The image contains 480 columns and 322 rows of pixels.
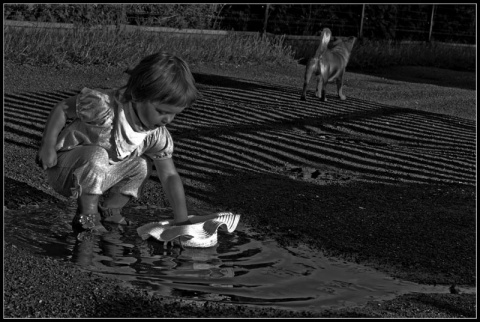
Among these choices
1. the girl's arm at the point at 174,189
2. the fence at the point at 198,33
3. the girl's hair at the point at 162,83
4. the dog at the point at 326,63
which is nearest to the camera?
the girl's hair at the point at 162,83

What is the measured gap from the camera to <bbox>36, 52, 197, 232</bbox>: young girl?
460cm

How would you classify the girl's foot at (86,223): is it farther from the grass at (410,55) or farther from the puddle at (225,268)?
the grass at (410,55)

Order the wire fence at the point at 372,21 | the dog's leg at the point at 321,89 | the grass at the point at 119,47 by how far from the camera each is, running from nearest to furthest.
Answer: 1. the dog's leg at the point at 321,89
2. the grass at the point at 119,47
3. the wire fence at the point at 372,21

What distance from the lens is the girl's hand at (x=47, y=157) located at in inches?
187

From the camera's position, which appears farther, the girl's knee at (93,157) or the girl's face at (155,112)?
the girl's knee at (93,157)

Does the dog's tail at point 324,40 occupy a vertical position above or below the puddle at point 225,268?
above

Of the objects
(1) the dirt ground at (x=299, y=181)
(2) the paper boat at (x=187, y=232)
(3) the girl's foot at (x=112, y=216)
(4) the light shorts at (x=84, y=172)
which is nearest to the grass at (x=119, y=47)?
(1) the dirt ground at (x=299, y=181)

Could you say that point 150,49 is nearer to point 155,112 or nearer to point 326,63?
point 326,63

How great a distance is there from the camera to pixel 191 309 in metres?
3.66

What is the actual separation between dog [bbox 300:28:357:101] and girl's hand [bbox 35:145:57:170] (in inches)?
238

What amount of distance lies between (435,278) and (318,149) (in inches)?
130

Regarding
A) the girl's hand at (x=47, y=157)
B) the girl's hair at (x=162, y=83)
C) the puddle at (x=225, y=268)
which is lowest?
the puddle at (x=225, y=268)

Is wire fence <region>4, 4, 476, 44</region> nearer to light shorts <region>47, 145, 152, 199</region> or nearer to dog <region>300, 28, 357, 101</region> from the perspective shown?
dog <region>300, 28, 357, 101</region>

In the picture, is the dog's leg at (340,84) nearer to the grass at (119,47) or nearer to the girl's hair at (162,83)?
the grass at (119,47)
